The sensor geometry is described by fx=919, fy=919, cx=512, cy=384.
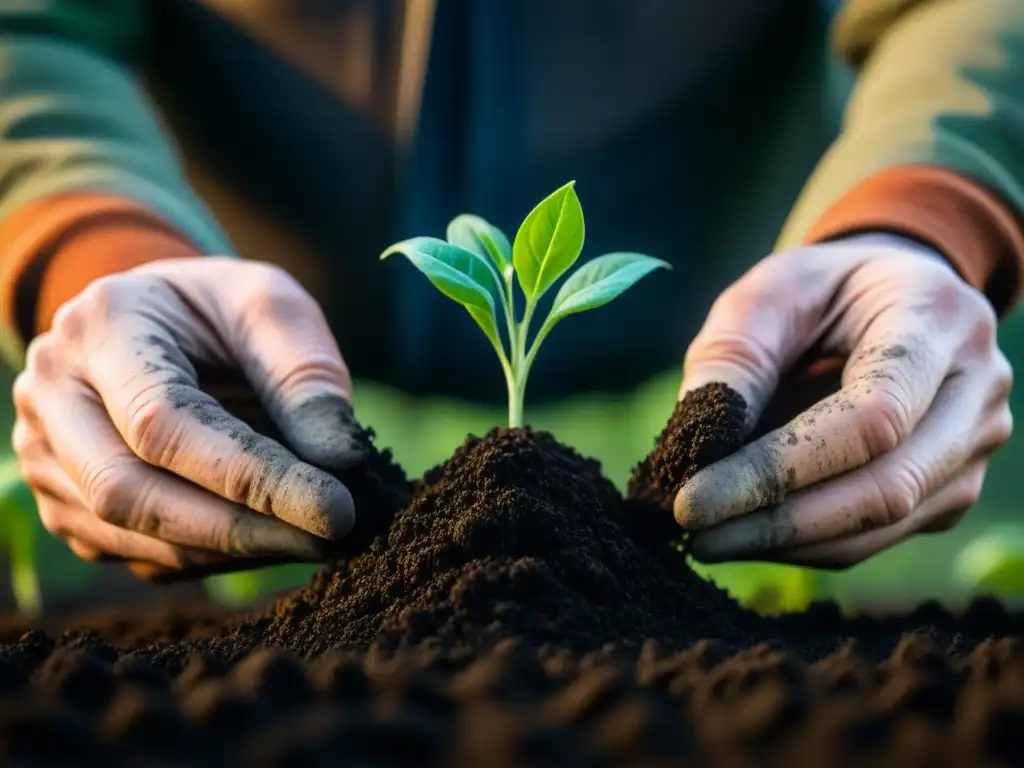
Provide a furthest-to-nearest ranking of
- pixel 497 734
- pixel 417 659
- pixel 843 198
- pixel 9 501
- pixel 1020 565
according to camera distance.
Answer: pixel 9 501
pixel 1020 565
pixel 843 198
pixel 417 659
pixel 497 734

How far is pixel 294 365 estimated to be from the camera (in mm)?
907

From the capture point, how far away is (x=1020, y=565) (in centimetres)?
138

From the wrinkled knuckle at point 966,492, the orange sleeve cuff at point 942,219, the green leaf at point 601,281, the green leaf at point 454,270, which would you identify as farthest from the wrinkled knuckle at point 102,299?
the wrinkled knuckle at point 966,492

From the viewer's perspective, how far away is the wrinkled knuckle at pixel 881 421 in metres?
0.82

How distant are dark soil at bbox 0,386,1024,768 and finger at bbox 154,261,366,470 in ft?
0.13

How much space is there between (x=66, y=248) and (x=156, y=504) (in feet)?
1.71

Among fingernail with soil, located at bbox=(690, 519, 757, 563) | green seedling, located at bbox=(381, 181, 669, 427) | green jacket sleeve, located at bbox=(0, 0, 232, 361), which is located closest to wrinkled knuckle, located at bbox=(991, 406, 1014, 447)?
fingernail with soil, located at bbox=(690, 519, 757, 563)

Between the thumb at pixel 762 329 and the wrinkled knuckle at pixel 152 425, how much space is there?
48 centimetres

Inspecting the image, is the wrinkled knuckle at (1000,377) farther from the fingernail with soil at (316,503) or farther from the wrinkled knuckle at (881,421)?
the fingernail with soil at (316,503)

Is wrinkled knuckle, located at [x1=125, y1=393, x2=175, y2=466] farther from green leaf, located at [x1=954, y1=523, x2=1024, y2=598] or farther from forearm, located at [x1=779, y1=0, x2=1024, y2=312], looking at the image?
green leaf, located at [x1=954, y1=523, x2=1024, y2=598]

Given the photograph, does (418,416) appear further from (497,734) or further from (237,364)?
(497,734)

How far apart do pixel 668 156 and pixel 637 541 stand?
1.04m

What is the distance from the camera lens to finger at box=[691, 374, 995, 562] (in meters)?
0.83

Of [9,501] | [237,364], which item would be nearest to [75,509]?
[237,364]
